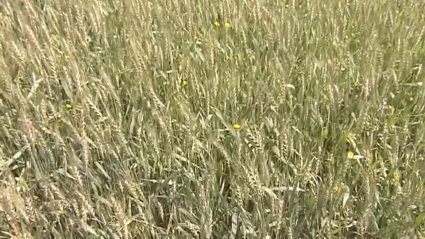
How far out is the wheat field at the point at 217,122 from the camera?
3.69 ft

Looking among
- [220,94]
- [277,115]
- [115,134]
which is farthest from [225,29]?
[115,134]

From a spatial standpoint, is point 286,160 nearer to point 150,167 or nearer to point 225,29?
point 150,167

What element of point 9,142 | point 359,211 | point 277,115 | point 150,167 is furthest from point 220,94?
point 9,142

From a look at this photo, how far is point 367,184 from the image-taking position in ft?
3.38

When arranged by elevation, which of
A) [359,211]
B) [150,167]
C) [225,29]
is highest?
[225,29]

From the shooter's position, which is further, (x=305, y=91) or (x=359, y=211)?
(x=305, y=91)

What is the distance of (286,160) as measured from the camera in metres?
1.22

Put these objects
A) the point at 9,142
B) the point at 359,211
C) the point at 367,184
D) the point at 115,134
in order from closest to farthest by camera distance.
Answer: the point at 367,184 < the point at 359,211 < the point at 115,134 < the point at 9,142

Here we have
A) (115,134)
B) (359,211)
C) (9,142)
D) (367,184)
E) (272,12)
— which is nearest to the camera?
(367,184)

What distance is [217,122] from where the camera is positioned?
1.34 m

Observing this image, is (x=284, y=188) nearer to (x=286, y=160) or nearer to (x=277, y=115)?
(x=286, y=160)

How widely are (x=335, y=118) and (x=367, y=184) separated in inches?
Result: 14.3

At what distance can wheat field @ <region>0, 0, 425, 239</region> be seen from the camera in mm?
1125

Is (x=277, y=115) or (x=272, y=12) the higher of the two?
(x=272, y=12)
